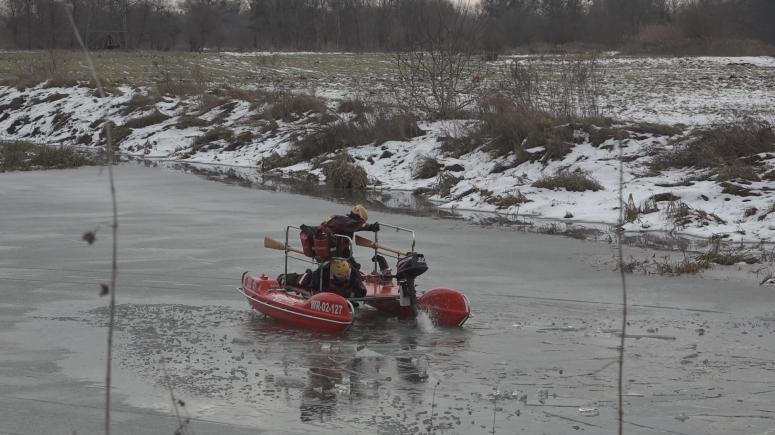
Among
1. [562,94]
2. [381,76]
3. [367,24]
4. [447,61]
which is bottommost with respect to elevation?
[562,94]

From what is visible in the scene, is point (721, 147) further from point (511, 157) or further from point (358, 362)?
point (358, 362)

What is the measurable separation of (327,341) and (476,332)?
4.72 feet

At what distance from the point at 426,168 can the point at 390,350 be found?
48.8ft

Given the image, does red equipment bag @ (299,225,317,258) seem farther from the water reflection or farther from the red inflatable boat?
the water reflection

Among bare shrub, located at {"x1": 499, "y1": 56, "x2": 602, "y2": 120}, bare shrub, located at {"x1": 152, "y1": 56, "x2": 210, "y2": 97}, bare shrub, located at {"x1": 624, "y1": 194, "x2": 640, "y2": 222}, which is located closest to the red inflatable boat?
bare shrub, located at {"x1": 624, "y1": 194, "x2": 640, "y2": 222}

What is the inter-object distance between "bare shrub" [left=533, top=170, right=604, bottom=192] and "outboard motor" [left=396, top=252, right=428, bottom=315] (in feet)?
34.0

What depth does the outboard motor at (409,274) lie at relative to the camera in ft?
31.7

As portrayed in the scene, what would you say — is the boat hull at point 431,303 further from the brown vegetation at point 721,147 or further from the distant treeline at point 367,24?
the distant treeline at point 367,24

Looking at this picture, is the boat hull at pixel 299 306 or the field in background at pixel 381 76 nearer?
the boat hull at pixel 299 306

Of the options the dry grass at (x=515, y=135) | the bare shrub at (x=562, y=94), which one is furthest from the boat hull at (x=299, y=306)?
the bare shrub at (x=562, y=94)

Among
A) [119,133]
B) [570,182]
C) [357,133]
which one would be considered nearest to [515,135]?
[570,182]

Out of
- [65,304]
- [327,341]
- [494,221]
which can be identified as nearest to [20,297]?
[65,304]

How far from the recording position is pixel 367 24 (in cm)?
8550

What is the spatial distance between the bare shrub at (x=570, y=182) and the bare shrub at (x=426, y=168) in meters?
3.53
